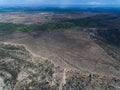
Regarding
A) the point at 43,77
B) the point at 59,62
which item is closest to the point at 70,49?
the point at 59,62

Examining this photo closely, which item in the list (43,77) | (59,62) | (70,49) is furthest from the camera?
(70,49)

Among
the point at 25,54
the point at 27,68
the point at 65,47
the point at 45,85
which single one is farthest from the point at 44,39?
the point at 45,85

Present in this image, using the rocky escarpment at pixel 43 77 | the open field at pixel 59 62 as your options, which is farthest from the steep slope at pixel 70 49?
the rocky escarpment at pixel 43 77

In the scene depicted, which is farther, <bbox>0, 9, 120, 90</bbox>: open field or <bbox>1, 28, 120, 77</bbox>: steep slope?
<bbox>1, 28, 120, 77</bbox>: steep slope

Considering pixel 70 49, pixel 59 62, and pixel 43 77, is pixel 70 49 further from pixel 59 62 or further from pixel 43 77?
pixel 43 77

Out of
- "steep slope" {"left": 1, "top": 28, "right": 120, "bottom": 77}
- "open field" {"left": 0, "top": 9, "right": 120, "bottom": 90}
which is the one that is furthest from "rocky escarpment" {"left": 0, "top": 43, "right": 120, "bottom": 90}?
"steep slope" {"left": 1, "top": 28, "right": 120, "bottom": 77}

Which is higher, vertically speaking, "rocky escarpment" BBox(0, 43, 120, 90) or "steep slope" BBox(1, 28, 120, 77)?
"steep slope" BBox(1, 28, 120, 77)

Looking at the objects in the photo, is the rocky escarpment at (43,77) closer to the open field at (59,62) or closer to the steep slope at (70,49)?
the open field at (59,62)

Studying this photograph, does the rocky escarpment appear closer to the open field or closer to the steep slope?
the open field

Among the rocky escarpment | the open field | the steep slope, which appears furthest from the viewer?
the steep slope
